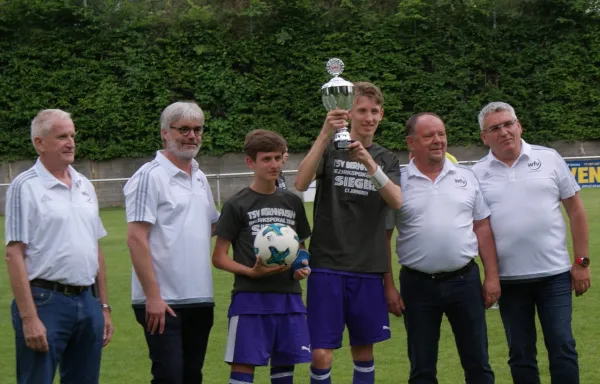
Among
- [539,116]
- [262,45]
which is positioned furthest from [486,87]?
[262,45]

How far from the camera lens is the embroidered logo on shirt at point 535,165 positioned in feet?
17.5

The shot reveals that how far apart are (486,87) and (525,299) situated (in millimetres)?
22490

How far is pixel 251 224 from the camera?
497 cm

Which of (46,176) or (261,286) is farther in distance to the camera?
(261,286)

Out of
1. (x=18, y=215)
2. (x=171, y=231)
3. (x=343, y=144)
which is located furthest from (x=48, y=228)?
(x=343, y=144)

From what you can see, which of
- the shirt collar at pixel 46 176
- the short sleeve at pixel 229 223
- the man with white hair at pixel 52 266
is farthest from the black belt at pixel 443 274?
the shirt collar at pixel 46 176

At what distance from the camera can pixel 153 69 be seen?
2620 centimetres

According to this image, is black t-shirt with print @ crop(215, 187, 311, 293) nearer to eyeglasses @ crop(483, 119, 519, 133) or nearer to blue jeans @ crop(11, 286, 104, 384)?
blue jeans @ crop(11, 286, 104, 384)

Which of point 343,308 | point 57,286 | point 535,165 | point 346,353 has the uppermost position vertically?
point 535,165

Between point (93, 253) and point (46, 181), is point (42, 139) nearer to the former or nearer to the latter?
point (46, 181)

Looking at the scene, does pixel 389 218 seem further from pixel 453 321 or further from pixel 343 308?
pixel 453 321

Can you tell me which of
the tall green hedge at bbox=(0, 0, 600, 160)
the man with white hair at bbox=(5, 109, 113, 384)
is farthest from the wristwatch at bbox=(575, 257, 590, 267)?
the tall green hedge at bbox=(0, 0, 600, 160)

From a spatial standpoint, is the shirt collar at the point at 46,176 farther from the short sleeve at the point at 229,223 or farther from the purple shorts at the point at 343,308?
the purple shorts at the point at 343,308

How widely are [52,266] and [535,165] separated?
115 inches
